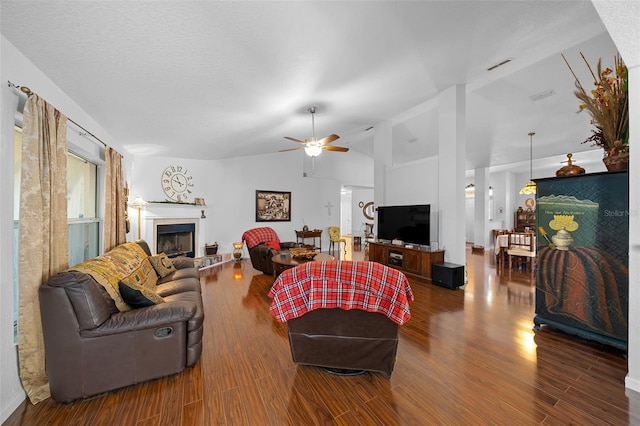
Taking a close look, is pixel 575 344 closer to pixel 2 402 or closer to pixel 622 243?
pixel 622 243

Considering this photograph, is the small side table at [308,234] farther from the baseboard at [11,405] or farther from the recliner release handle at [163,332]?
the baseboard at [11,405]

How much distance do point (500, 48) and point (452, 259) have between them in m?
3.30

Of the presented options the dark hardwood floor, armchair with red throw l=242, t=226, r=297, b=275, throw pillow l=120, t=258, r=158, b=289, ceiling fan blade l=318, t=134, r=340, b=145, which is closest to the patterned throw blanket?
throw pillow l=120, t=258, r=158, b=289

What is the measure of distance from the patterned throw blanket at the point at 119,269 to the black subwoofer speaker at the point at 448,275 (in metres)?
4.43

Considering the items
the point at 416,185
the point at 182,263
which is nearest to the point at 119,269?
the point at 182,263

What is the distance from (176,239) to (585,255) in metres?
7.12

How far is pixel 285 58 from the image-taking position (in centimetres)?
257

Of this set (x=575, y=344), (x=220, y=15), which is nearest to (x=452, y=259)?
(x=575, y=344)

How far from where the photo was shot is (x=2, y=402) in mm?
1613

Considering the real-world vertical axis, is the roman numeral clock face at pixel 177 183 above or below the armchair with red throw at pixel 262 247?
above

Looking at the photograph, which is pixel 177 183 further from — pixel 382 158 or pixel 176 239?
pixel 382 158

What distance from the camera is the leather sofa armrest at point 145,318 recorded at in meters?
1.84

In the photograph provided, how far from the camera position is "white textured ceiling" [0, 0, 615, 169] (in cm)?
182

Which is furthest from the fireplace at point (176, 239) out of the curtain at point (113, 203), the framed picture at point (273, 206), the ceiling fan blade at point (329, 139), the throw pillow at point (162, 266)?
the ceiling fan blade at point (329, 139)
